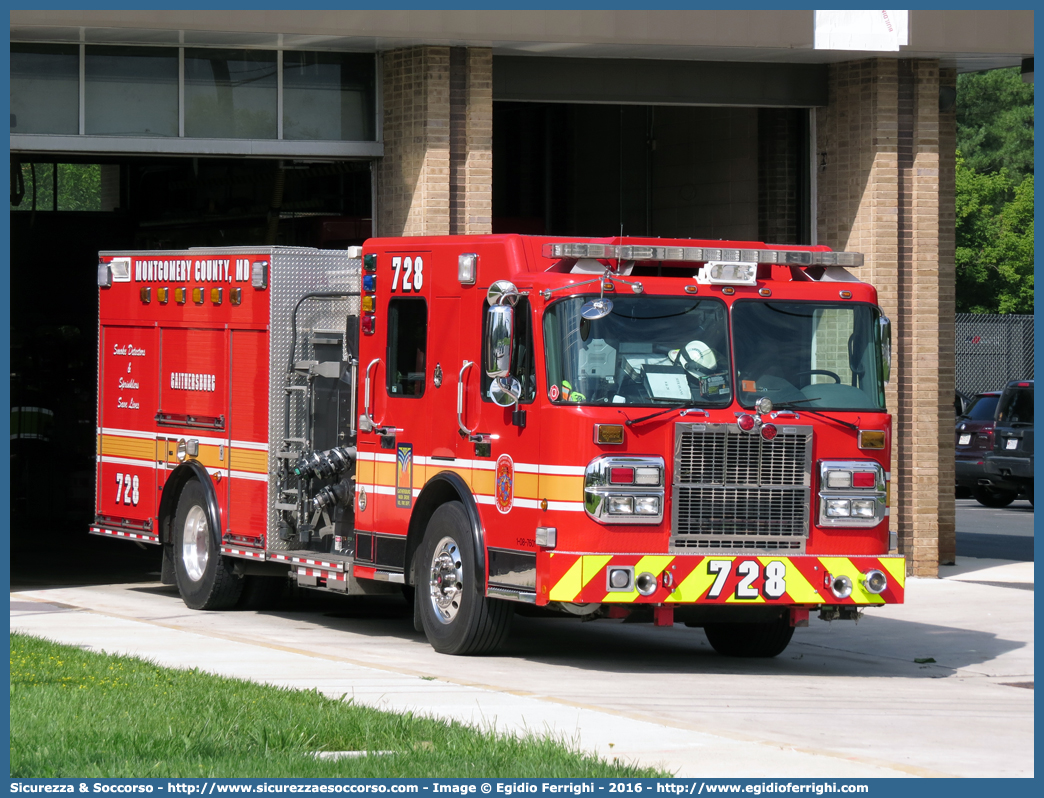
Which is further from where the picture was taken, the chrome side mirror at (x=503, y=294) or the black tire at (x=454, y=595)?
the black tire at (x=454, y=595)

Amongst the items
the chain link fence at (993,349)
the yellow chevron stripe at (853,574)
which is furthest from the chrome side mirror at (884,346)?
the chain link fence at (993,349)

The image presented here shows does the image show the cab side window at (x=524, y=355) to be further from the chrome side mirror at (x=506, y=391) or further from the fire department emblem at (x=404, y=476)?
the fire department emblem at (x=404, y=476)

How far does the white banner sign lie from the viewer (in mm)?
17562

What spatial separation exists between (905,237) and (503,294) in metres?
8.21

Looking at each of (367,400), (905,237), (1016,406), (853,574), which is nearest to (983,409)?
(1016,406)

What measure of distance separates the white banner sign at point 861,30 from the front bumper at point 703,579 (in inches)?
304

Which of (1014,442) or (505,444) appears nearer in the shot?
(505,444)

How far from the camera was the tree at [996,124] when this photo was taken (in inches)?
2427

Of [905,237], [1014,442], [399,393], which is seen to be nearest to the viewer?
[399,393]

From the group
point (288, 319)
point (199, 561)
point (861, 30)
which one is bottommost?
point (199, 561)

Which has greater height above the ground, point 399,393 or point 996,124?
point 996,124

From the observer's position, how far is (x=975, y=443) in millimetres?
27516

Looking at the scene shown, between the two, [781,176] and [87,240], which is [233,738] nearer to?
[781,176]
